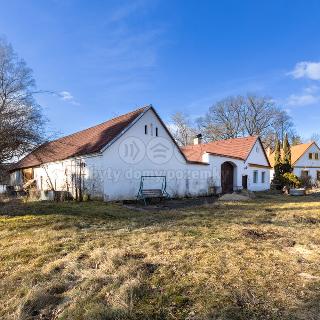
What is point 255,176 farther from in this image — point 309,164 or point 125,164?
point 309,164

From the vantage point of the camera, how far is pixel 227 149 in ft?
90.3

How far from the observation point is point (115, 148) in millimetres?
16078

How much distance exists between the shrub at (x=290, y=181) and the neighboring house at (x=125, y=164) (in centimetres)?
722

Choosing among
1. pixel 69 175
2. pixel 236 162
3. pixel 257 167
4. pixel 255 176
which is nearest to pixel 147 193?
pixel 69 175

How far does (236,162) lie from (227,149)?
3.63 metres

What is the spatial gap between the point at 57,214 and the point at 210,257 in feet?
21.2

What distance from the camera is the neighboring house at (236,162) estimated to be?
73.2 feet

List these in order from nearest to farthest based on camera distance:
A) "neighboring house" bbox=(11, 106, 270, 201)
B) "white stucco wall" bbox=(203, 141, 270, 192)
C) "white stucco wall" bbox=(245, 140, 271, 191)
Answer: "neighboring house" bbox=(11, 106, 270, 201)
"white stucco wall" bbox=(203, 141, 270, 192)
"white stucco wall" bbox=(245, 140, 271, 191)

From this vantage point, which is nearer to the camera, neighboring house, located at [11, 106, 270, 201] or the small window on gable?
neighboring house, located at [11, 106, 270, 201]

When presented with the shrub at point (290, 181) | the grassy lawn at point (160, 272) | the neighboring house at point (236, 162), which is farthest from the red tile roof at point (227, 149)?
the grassy lawn at point (160, 272)

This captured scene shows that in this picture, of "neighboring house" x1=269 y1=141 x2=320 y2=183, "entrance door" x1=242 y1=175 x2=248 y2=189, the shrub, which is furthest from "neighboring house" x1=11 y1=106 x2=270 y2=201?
"neighboring house" x1=269 y1=141 x2=320 y2=183

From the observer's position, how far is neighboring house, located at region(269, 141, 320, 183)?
3759 cm
